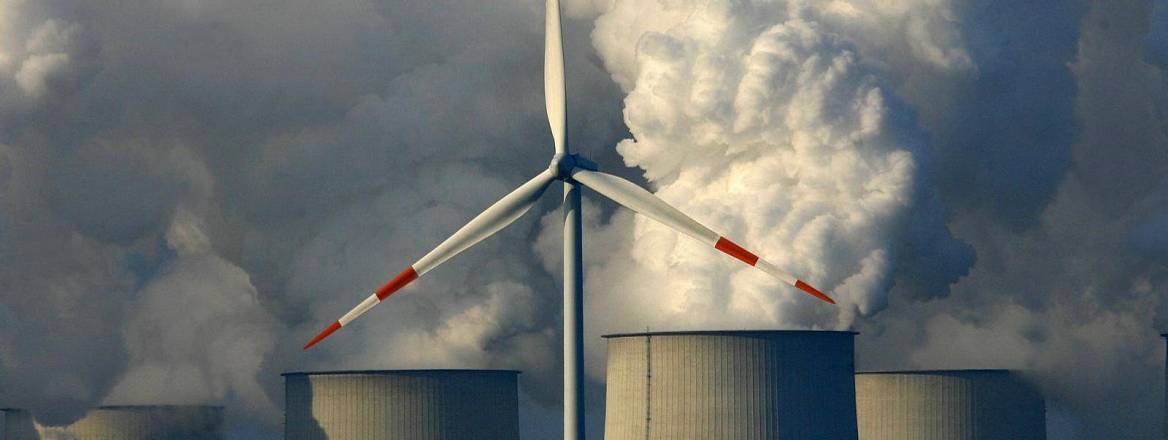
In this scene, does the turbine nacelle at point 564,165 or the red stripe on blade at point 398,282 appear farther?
the turbine nacelle at point 564,165

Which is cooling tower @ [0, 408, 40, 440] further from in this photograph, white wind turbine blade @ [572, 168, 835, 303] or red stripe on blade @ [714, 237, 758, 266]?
red stripe on blade @ [714, 237, 758, 266]

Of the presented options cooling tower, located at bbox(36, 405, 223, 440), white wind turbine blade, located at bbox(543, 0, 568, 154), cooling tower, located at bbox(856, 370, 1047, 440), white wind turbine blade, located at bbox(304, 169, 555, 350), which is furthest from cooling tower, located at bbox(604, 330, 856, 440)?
cooling tower, located at bbox(36, 405, 223, 440)

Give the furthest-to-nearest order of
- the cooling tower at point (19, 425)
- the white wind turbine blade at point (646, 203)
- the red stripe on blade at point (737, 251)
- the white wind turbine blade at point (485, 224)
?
the cooling tower at point (19, 425) < the white wind turbine blade at point (485, 224) < the white wind turbine blade at point (646, 203) < the red stripe on blade at point (737, 251)

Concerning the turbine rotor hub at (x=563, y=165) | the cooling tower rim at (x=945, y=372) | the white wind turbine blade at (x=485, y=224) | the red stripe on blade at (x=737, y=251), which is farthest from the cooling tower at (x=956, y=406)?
the red stripe on blade at (x=737, y=251)

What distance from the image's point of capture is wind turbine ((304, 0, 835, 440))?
64.0 m

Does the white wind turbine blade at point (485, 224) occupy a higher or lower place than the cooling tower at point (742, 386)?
higher

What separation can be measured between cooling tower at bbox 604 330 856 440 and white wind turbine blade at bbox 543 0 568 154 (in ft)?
43.3

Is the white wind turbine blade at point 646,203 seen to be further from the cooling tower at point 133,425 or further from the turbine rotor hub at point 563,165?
the cooling tower at point 133,425

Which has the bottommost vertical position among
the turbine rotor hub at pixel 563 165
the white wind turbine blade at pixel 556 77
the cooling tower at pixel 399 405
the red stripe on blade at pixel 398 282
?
the red stripe on blade at pixel 398 282

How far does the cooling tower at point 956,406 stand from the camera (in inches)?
3615

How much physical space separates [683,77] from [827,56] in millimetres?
5775

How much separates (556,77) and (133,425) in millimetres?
33339

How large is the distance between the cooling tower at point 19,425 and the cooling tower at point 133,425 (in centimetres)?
52

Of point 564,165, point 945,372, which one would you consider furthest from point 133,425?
point 564,165
